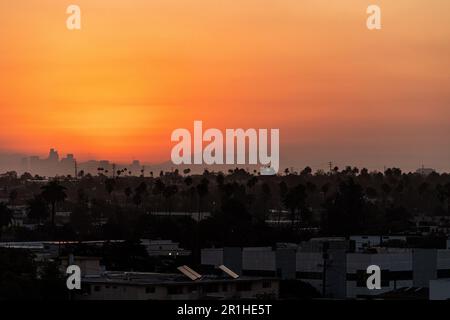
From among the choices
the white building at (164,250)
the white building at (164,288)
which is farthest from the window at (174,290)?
the white building at (164,250)

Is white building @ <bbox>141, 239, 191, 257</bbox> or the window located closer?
the window

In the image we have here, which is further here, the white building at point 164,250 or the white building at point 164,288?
the white building at point 164,250

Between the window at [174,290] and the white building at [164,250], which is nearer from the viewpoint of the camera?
the window at [174,290]

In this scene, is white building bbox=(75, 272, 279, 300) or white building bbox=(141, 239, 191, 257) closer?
white building bbox=(75, 272, 279, 300)

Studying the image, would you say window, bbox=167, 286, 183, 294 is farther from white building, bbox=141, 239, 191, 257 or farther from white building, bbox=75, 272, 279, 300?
white building, bbox=141, 239, 191, 257

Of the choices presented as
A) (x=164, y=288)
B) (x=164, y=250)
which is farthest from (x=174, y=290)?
(x=164, y=250)

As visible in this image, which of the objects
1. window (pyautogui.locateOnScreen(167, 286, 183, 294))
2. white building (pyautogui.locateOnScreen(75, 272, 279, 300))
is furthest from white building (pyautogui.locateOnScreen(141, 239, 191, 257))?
window (pyautogui.locateOnScreen(167, 286, 183, 294))

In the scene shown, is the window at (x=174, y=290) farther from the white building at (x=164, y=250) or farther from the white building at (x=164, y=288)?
the white building at (x=164, y=250)

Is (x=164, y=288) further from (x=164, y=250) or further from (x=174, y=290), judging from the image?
(x=164, y=250)

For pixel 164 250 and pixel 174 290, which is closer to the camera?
pixel 174 290
